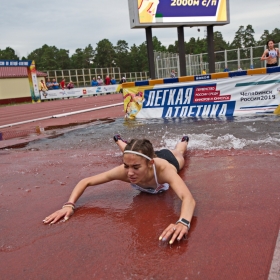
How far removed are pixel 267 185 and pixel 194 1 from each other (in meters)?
16.9

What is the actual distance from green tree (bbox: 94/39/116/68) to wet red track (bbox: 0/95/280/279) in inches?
3626

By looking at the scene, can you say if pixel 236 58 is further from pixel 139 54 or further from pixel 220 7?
pixel 139 54

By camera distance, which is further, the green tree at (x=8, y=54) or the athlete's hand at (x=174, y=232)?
the green tree at (x=8, y=54)

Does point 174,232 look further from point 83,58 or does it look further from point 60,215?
point 83,58

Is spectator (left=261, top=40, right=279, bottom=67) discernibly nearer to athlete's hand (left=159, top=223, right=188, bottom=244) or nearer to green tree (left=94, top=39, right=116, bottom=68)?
athlete's hand (left=159, top=223, right=188, bottom=244)

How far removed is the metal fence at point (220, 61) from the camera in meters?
23.0

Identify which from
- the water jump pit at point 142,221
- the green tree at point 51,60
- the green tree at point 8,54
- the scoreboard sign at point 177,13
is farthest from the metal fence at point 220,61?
the green tree at point 8,54

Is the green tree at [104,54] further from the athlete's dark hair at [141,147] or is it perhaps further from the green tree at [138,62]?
the athlete's dark hair at [141,147]

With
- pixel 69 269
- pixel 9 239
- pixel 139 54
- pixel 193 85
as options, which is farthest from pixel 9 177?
pixel 139 54

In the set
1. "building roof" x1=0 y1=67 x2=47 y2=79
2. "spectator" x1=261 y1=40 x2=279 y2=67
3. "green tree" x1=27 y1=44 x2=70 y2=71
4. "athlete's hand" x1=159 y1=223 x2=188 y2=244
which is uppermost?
"green tree" x1=27 y1=44 x2=70 y2=71

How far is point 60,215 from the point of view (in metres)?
2.93

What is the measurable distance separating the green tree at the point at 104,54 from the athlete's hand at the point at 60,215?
92747mm

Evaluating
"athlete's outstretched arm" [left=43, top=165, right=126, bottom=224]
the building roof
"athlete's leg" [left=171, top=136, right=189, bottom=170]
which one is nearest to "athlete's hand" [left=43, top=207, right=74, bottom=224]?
"athlete's outstretched arm" [left=43, top=165, right=126, bottom=224]

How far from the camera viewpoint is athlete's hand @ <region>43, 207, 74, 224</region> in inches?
113
